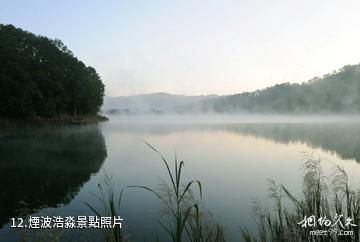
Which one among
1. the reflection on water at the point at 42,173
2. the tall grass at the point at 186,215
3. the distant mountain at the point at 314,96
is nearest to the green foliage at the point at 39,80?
the reflection on water at the point at 42,173

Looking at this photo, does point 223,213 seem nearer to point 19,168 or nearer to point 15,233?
point 15,233

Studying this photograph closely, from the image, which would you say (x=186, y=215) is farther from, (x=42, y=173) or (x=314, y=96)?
(x=314, y=96)

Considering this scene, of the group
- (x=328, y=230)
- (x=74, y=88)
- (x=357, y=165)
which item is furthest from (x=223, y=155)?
(x=74, y=88)

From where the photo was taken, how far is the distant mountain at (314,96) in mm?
100500

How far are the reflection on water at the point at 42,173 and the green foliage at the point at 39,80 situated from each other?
23.0 m

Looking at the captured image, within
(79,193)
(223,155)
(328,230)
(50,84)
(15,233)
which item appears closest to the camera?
(328,230)

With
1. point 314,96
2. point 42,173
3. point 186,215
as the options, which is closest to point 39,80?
point 42,173

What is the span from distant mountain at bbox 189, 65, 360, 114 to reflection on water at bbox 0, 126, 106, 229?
300 ft

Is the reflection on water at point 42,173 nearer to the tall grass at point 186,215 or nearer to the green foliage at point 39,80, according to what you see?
the tall grass at point 186,215

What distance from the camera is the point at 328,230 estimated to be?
4293 mm

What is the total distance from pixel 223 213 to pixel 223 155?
10059 millimetres

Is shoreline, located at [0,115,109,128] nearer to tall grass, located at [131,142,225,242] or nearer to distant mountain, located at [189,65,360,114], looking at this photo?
tall grass, located at [131,142,225,242]

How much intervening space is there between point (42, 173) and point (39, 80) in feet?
128

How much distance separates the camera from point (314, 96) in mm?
110250
